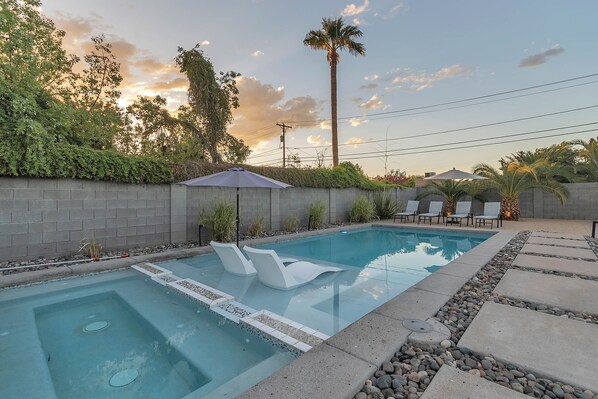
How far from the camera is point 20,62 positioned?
632 centimetres

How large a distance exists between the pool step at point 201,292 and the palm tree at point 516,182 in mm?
13044

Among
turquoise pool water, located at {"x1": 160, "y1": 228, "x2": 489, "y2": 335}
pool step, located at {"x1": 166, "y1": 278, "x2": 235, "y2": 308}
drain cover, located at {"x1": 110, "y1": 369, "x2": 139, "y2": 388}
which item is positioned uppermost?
pool step, located at {"x1": 166, "y1": 278, "x2": 235, "y2": 308}

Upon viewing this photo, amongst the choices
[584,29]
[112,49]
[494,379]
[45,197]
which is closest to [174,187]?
[45,197]

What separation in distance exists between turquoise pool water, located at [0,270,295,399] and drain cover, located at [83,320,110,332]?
0.03 feet

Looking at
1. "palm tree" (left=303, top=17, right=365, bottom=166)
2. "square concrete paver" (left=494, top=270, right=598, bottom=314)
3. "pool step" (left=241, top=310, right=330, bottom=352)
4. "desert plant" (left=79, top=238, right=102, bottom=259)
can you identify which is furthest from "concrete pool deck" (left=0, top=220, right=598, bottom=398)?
"palm tree" (left=303, top=17, right=365, bottom=166)

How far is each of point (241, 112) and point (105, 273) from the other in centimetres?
1243

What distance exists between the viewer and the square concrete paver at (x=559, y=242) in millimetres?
6543

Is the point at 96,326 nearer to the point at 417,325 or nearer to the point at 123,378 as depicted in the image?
the point at 123,378

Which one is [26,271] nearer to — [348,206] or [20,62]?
[20,62]

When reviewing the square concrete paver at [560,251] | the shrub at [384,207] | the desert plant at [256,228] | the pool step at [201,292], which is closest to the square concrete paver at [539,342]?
the pool step at [201,292]

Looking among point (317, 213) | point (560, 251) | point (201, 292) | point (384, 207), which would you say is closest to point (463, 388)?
point (201, 292)

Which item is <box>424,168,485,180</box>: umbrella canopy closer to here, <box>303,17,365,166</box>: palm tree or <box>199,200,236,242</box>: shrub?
<box>303,17,365,166</box>: palm tree

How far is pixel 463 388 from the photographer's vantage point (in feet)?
5.74

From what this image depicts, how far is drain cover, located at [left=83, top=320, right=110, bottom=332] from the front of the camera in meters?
3.13
